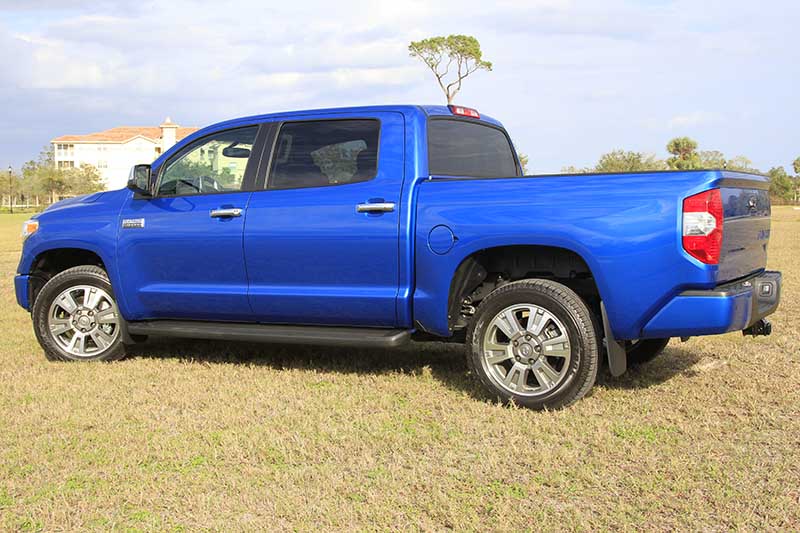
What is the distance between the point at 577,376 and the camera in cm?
509

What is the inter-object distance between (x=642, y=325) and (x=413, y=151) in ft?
6.18

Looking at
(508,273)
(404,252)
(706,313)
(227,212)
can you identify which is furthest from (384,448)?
(227,212)

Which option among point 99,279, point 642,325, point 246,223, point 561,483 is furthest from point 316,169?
point 561,483

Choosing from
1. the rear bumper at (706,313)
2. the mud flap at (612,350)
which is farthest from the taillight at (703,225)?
the mud flap at (612,350)

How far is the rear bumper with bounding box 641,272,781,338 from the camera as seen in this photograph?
479cm

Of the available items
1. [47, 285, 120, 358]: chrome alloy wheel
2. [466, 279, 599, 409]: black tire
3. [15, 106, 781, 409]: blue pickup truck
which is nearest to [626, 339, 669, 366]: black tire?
[15, 106, 781, 409]: blue pickup truck

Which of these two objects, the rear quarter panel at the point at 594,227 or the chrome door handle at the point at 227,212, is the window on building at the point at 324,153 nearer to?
the chrome door handle at the point at 227,212

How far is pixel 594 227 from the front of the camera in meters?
4.97

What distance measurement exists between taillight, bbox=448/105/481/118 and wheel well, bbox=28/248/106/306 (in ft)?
10.1

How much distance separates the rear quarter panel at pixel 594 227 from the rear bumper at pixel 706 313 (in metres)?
0.06

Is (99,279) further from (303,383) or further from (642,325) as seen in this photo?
(642,325)

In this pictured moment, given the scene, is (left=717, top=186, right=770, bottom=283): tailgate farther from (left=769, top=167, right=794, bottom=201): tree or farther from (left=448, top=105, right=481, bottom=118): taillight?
(left=769, top=167, right=794, bottom=201): tree

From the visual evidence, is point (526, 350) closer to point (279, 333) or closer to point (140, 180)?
point (279, 333)

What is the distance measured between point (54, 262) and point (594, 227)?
4.61 metres
